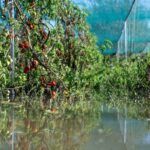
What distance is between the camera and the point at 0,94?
20.8 feet

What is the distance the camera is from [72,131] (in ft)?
13.3

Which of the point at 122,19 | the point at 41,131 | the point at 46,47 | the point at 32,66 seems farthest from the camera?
the point at 122,19

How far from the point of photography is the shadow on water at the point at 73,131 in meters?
3.42

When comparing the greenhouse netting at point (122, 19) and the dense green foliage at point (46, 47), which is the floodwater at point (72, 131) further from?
the greenhouse netting at point (122, 19)

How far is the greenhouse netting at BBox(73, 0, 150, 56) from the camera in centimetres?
1205

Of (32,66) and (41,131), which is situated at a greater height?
(32,66)

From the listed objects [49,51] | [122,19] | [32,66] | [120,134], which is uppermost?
[122,19]

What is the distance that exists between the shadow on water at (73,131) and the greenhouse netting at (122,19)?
258 inches

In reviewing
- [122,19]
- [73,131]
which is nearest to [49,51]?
[73,131]

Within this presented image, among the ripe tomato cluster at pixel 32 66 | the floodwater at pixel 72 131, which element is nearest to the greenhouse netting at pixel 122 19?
the ripe tomato cluster at pixel 32 66

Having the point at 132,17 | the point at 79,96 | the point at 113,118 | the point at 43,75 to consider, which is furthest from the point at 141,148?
the point at 132,17

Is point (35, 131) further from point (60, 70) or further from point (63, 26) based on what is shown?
point (63, 26)

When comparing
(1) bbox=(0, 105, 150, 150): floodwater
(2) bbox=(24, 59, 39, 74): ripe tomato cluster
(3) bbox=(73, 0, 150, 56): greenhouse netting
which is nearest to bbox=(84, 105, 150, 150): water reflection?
(1) bbox=(0, 105, 150, 150): floodwater

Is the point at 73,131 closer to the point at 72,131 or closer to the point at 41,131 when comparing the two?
the point at 72,131
